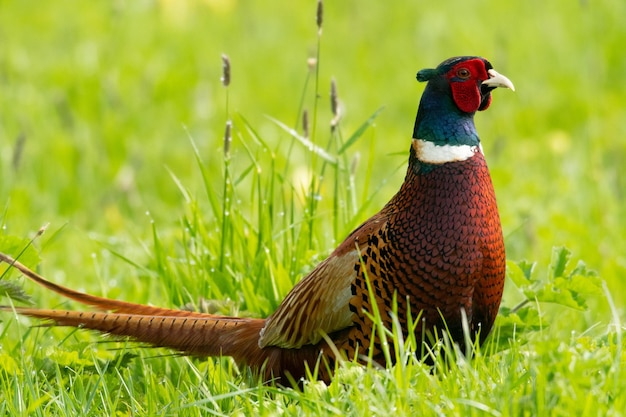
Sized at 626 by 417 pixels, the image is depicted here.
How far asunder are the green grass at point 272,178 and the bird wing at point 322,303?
0.69 feet

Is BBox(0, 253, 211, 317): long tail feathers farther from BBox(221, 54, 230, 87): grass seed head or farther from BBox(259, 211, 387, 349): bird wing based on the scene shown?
BBox(221, 54, 230, 87): grass seed head

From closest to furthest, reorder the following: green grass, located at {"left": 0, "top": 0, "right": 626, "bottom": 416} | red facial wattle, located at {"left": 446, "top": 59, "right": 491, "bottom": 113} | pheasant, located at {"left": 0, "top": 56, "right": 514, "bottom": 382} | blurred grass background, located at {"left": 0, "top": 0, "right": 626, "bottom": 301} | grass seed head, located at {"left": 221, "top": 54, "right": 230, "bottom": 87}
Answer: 1. green grass, located at {"left": 0, "top": 0, "right": 626, "bottom": 416}
2. pheasant, located at {"left": 0, "top": 56, "right": 514, "bottom": 382}
3. red facial wattle, located at {"left": 446, "top": 59, "right": 491, "bottom": 113}
4. grass seed head, located at {"left": 221, "top": 54, "right": 230, "bottom": 87}
5. blurred grass background, located at {"left": 0, "top": 0, "right": 626, "bottom": 301}

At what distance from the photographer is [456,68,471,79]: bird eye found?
10.8 feet

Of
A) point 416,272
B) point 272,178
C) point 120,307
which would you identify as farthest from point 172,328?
point 416,272

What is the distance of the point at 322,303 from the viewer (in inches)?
131

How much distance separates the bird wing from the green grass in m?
0.21

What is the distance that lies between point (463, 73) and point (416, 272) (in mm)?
615

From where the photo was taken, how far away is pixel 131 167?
666cm

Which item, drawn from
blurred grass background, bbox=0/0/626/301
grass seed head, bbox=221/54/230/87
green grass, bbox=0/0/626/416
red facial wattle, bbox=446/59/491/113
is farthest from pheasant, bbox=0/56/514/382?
→ blurred grass background, bbox=0/0/626/301

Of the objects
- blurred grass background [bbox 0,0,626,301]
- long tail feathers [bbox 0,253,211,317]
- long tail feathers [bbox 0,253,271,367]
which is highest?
blurred grass background [bbox 0,0,626,301]

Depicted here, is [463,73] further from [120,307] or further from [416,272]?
[120,307]

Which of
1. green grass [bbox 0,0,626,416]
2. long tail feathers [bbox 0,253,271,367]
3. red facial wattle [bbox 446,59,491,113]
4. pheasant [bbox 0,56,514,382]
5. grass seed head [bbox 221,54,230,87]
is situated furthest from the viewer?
grass seed head [bbox 221,54,230,87]

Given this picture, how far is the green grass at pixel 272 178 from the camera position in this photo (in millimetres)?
3025

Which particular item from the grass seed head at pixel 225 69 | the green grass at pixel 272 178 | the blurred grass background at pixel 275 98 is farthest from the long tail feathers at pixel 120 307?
the blurred grass background at pixel 275 98
